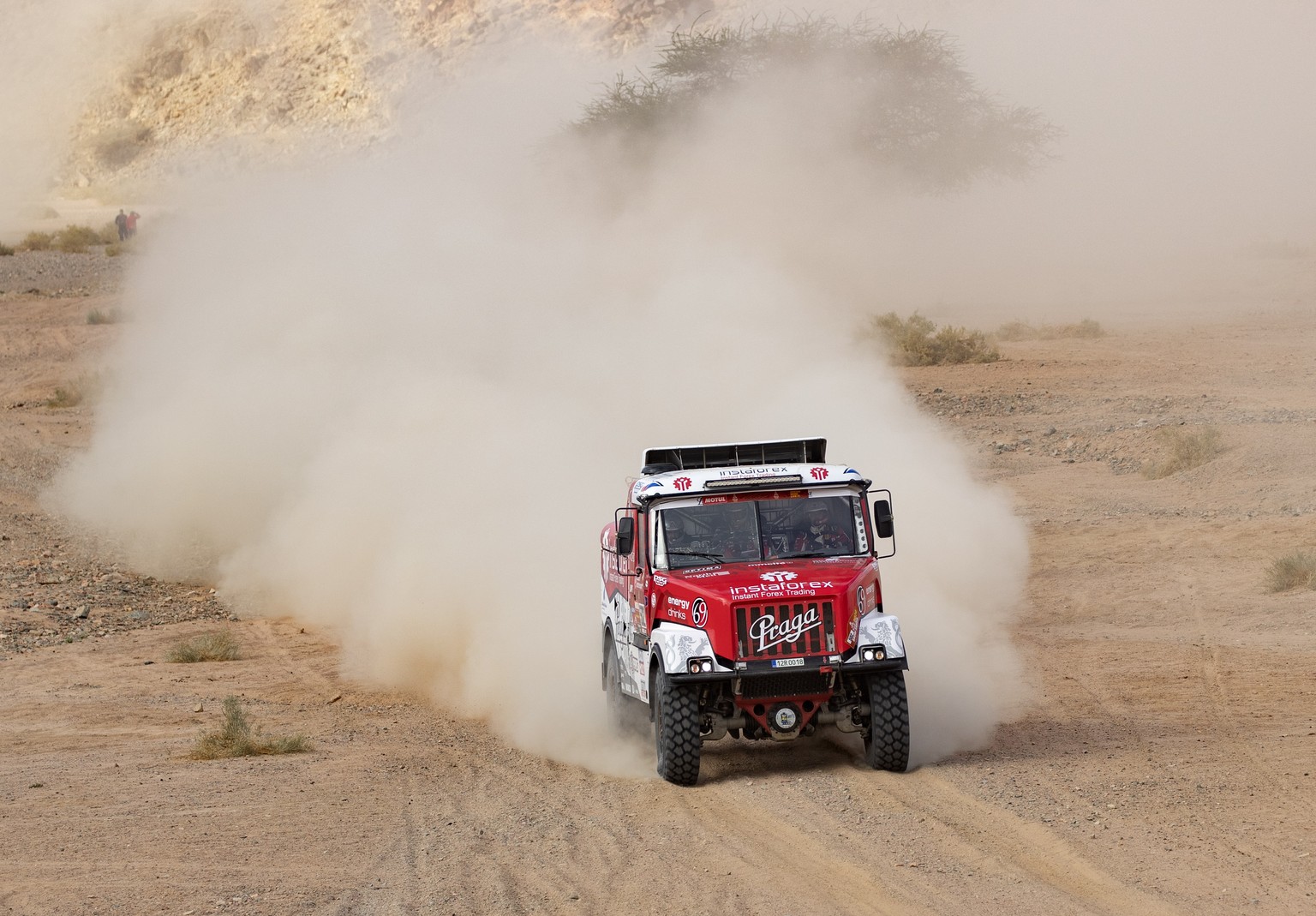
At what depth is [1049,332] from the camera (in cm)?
3922

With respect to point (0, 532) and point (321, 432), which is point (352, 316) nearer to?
point (321, 432)

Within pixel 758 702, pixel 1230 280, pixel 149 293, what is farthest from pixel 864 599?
pixel 1230 280

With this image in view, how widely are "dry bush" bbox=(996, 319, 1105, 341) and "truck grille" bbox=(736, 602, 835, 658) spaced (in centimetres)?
2859

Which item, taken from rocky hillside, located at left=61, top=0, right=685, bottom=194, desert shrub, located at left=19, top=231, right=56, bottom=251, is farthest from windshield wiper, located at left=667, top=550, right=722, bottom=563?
rocky hillside, located at left=61, top=0, right=685, bottom=194

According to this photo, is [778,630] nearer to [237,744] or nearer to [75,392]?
[237,744]

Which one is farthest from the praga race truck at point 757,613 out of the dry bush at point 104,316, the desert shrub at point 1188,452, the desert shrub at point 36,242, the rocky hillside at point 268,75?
the rocky hillside at point 268,75

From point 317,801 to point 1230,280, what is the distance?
137ft

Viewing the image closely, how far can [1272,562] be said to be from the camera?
18.7 m

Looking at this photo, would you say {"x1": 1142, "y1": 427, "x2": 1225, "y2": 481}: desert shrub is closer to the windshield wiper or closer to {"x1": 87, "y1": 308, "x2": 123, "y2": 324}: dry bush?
the windshield wiper

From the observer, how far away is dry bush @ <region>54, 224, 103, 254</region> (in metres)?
57.1

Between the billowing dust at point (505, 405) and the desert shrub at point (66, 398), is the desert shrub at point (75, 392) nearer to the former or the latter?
the desert shrub at point (66, 398)

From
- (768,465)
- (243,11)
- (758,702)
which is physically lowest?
(758,702)

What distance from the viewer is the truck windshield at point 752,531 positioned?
39.3 ft

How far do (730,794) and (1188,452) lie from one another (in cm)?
1555
